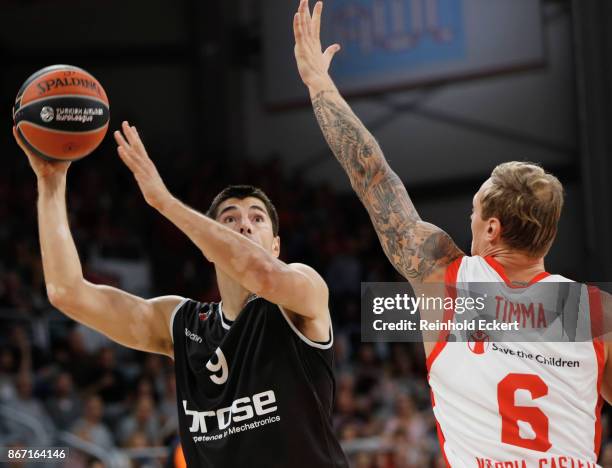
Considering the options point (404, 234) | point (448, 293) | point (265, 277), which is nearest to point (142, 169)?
point (265, 277)

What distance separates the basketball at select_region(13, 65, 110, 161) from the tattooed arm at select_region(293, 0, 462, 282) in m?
0.88

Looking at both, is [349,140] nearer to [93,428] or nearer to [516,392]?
[516,392]

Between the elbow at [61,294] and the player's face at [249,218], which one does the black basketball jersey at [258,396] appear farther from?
the elbow at [61,294]

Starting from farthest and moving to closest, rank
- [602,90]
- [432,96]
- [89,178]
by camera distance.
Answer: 1. [432,96]
2. [89,178]
3. [602,90]

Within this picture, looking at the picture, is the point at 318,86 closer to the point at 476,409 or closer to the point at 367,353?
the point at 476,409

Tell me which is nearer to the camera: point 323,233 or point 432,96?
point 323,233

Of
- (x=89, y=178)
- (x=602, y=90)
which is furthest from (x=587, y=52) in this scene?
(x=89, y=178)

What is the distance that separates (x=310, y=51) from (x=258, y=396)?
1330 millimetres

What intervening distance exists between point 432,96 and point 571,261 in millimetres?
3848

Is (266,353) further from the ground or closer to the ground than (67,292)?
closer to the ground

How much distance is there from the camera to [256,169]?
16.4 metres

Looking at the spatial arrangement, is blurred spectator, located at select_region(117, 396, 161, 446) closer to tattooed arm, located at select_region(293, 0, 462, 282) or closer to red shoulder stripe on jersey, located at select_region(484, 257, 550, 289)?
tattooed arm, located at select_region(293, 0, 462, 282)

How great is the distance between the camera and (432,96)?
53.9ft

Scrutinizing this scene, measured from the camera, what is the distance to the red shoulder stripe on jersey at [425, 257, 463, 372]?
2838 mm
